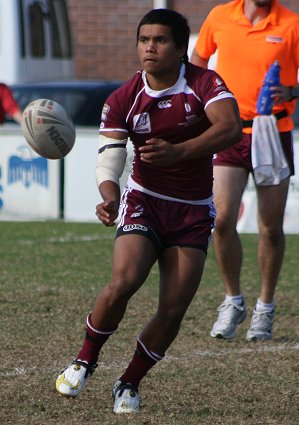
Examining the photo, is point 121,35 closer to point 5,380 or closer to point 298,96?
point 298,96

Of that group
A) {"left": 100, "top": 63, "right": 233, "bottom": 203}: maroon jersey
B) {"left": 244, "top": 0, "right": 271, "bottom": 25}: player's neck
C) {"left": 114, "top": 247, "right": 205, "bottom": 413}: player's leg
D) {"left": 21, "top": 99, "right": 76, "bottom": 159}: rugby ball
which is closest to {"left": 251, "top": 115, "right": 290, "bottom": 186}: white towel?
{"left": 244, "top": 0, "right": 271, "bottom": 25}: player's neck

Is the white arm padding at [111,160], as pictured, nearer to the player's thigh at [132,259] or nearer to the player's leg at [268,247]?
the player's thigh at [132,259]

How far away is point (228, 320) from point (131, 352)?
85 cm

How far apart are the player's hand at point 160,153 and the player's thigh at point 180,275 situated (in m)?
0.53

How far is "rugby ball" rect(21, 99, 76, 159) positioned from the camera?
680 cm

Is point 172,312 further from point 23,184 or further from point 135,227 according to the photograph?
point 23,184

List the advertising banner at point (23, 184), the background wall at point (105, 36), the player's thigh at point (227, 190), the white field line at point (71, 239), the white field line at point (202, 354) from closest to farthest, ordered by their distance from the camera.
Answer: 1. the white field line at point (202, 354)
2. the player's thigh at point (227, 190)
3. the white field line at point (71, 239)
4. the advertising banner at point (23, 184)
5. the background wall at point (105, 36)

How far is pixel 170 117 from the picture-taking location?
6.12m

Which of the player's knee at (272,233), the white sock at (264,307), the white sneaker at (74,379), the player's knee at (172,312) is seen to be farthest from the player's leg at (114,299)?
the white sock at (264,307)

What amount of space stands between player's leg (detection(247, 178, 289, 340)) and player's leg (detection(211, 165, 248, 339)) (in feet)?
0.45

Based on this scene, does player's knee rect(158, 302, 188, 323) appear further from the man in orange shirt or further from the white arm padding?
the man in orange shirt

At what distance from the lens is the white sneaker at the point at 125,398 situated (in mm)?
6113

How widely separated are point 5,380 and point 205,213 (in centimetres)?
150

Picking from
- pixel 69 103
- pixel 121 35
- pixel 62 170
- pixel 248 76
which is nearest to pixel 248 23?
pixel 248 76
